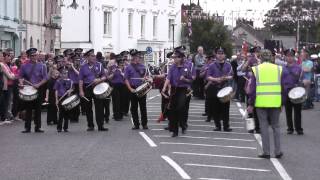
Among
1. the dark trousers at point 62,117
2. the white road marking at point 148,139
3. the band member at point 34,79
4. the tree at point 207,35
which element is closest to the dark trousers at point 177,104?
the white road marking at point 148,139

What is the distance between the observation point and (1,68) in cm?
1920

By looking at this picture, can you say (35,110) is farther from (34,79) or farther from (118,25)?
(118,25)

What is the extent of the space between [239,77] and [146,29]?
3818cm

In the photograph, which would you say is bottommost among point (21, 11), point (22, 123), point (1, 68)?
point (22, 123)

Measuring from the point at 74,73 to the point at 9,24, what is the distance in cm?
2044

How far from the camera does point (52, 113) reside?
1941cm

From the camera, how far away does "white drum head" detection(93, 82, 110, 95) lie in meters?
17.1

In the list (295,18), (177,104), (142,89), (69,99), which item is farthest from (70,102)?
(295,18)

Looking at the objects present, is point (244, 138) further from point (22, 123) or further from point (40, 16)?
point (40, 16)

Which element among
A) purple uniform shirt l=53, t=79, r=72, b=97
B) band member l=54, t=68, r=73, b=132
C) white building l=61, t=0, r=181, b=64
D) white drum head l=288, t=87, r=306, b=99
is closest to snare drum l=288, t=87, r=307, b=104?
white drum head l=288, t=87, r=306, b=99

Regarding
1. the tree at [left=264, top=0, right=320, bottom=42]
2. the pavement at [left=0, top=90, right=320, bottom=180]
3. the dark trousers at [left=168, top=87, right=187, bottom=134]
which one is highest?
the tree at [left=264, top=0, right=320, bottom=42]

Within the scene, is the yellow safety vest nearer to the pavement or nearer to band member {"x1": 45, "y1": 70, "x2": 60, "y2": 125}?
the pavement

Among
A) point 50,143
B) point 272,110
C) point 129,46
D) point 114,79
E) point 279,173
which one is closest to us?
point 279,173

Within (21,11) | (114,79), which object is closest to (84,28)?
(21,11)
